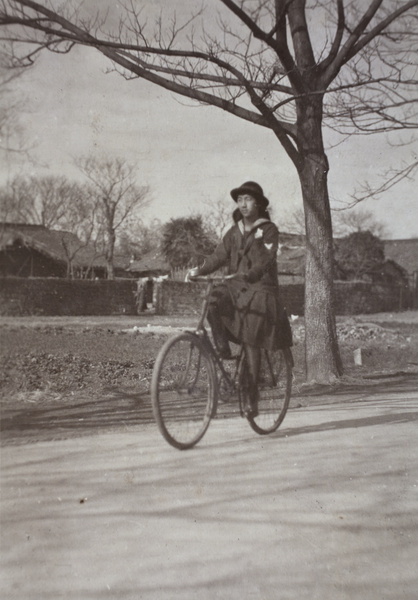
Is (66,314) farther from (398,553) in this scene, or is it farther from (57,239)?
(398,553)

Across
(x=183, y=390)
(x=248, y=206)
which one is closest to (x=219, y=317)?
(x=183, y=390)

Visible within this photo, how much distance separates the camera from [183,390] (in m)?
2.28

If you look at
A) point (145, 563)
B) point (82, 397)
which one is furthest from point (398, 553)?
point (82, 397)

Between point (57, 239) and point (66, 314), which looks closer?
point (57, 239)

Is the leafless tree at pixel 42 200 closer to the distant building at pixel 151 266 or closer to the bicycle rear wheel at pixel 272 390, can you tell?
the distant building at pixel 151 266

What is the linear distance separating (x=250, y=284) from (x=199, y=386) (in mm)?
475

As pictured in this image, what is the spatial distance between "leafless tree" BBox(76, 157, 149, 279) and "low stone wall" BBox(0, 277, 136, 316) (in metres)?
0.19

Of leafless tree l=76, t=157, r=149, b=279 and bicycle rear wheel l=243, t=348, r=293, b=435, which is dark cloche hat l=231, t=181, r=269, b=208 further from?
bicycle rear wheel l=243, t=348, r=293, b=435

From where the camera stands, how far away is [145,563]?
1.86 m

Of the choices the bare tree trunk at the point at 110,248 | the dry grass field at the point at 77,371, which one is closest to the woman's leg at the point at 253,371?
the dry grass field at the point at 77,371

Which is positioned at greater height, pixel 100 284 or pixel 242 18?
pixel 242 18

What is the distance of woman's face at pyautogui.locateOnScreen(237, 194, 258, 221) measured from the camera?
7.64 feet

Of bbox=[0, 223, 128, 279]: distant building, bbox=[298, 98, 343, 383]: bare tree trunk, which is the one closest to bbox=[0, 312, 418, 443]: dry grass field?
bbox=[0, 223, 128, 279]: distant building

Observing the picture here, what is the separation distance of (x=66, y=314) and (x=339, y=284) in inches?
77.2
